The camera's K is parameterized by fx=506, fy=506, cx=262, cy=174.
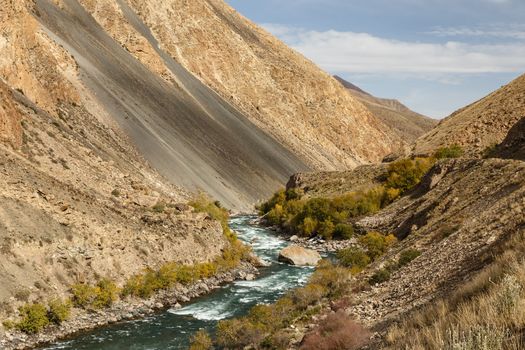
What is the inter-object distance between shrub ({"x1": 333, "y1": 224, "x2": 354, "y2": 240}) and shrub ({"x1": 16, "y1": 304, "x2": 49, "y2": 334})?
32.7 metres

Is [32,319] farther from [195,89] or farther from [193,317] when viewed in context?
[195,89]

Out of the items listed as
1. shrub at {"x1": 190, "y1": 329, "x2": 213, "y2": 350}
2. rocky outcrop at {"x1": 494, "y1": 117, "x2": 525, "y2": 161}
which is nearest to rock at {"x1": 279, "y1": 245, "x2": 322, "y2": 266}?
rocky outcrop at {"x1": 494, "y1": 117, "x2": 525, "y2": 161}

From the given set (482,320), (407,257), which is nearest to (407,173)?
(407,257)

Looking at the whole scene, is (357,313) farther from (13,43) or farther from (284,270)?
(13,43)

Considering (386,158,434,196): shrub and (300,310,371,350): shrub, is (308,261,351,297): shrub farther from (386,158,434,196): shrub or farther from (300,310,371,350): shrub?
(386,158,434,196): shrub

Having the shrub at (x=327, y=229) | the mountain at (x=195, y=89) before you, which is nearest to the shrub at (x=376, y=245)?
the shrub at (x=327, y=229)

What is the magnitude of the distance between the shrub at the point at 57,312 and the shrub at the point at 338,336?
1385cm

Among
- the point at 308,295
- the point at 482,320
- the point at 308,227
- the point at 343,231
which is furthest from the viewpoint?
the point at 308,227

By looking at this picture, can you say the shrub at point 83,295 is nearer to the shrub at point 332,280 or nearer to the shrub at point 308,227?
the shrub at point 332,280

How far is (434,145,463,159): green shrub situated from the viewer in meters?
59.6

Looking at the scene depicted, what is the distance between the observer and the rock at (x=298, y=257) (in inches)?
1612

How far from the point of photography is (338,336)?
14.7m

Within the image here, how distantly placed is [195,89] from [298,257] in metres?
70.5

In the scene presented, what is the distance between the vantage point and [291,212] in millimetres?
61188
